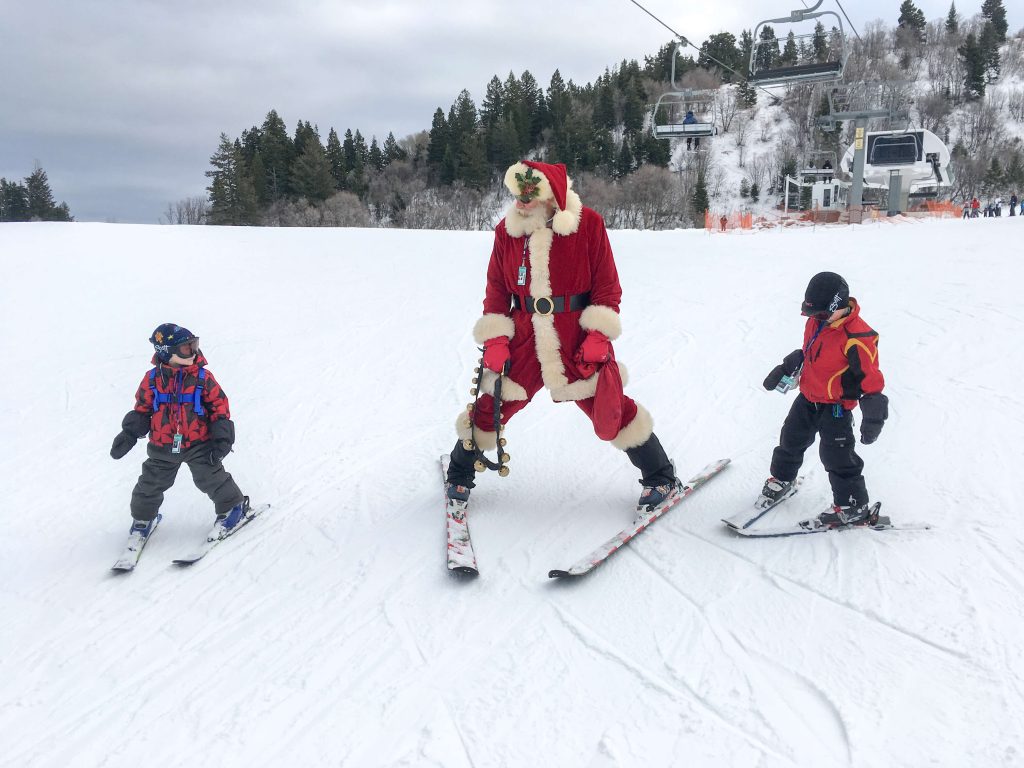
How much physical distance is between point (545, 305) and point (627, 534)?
1.23 m

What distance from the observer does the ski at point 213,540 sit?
3.36 meters

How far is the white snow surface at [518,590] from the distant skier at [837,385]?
0.86 ft

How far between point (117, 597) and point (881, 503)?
386 cm

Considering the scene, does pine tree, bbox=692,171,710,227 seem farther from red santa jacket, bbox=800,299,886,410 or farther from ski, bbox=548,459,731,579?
red santa jacket, bbox=800,299,886,410

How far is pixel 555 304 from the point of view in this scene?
3.28 metres

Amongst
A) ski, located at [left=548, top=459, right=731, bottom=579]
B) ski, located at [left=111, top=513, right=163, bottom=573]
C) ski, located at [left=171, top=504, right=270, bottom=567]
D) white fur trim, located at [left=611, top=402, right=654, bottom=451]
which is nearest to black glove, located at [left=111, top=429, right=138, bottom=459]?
ski, located at [left=111, top=513, right=163, bottom=573]

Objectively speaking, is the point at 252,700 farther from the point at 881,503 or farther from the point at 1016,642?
the point at 881,503

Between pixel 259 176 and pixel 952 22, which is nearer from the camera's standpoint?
pixel 259 176

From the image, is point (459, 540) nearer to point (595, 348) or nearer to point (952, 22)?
point (595, 348)

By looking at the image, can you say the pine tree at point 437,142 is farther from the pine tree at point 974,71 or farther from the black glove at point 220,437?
the black glove at point 220,437

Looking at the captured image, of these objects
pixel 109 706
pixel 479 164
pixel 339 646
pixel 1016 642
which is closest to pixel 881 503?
pixel 1016 642

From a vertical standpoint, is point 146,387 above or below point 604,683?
above

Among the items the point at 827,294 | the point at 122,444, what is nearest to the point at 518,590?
the point at 827,294

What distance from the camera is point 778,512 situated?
3506mm
